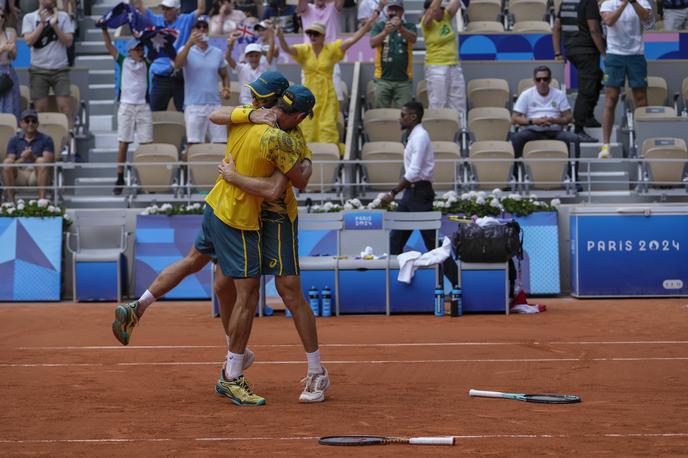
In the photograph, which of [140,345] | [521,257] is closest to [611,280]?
[521,257]

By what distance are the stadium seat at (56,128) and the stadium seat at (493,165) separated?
6.45m

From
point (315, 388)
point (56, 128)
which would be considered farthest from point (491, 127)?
point (315, 388)

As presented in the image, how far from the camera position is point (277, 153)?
29.2 ft

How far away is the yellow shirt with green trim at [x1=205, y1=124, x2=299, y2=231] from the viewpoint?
29.3 feet

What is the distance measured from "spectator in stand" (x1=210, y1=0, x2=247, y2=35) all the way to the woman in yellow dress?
8.80 ft

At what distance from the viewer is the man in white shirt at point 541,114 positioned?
18922mm

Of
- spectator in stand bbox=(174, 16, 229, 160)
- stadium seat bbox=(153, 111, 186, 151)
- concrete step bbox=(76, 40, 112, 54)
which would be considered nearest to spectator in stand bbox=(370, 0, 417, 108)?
spectator in stand bbox=(174, 16, 229, 160)

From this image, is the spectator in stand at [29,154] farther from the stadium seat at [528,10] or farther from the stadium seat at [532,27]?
the stadium seat at [528,10]

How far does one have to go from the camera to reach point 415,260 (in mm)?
15578

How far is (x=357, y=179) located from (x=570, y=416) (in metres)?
10.6

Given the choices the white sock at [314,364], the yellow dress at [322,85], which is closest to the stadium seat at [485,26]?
the yellow dress at [322,85]

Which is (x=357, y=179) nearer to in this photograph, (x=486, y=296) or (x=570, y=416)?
(x=486, y=296)

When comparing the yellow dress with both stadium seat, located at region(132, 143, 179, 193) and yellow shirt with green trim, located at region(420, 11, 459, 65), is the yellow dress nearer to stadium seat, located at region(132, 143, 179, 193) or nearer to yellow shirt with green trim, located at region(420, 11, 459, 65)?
yellow shirt with green trim, located at region(420, 11, 459, 65)

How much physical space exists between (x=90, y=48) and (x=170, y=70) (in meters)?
4.64
